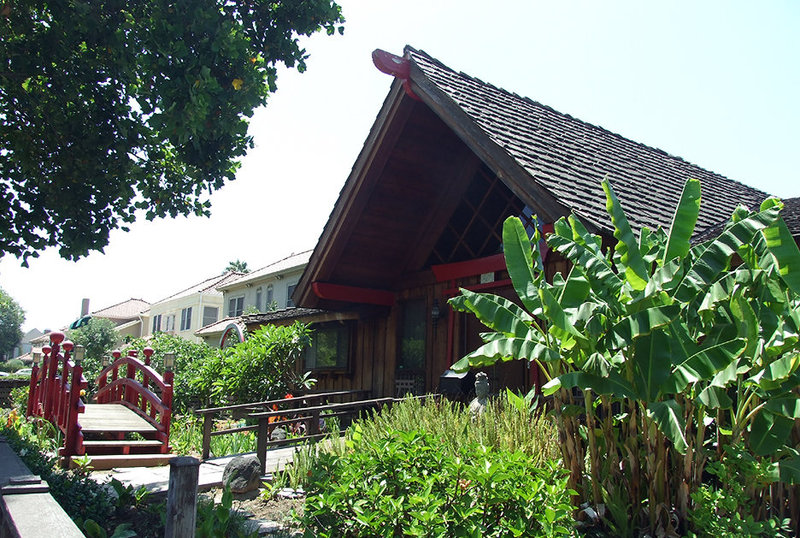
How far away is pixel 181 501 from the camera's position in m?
3.18

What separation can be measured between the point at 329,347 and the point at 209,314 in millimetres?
30006

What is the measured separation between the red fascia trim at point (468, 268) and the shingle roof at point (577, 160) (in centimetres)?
190

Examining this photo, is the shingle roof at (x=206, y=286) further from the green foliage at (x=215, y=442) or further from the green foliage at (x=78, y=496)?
the green foliage at (x=78, y=496)

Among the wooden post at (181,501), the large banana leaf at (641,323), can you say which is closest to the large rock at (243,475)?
the wooden post at (181,501)

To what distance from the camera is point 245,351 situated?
13.7 meters

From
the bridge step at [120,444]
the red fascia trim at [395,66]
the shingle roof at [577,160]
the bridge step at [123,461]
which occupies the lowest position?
the bridge step at [123,461]

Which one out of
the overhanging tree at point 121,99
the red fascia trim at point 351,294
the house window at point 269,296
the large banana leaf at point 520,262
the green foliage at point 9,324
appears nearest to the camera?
the large banana leaf at point 520,262

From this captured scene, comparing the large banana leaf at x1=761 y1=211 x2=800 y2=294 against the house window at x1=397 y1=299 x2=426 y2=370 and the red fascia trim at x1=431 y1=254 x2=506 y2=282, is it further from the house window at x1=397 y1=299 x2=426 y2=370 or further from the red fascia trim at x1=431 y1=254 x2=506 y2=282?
the house window at x1=397 y1=299 x2=426 y2=370

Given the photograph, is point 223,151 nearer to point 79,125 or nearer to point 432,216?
point 79,125

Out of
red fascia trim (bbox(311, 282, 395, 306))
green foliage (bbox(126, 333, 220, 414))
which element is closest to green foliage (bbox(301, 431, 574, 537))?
red fascia trim (bbox(311, 282, 395, 306))

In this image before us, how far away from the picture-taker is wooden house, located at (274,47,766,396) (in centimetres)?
858

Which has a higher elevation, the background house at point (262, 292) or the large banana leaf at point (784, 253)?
the background house at point (262, 292)

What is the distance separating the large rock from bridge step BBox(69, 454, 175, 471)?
3.07 m

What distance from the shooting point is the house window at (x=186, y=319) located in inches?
1678
